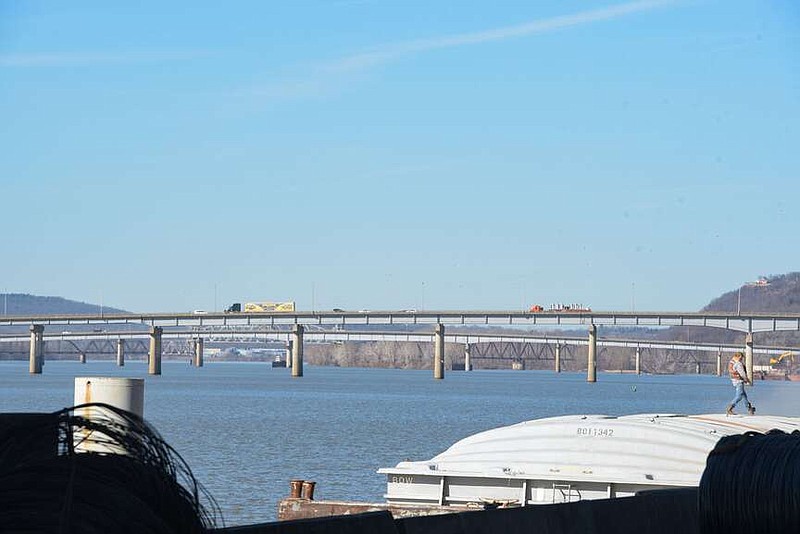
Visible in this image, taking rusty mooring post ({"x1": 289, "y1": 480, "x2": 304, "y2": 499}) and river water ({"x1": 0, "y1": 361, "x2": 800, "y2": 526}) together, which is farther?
river water ({"x1": 0, "y1": 361, "x2": 800, "y2": 526})

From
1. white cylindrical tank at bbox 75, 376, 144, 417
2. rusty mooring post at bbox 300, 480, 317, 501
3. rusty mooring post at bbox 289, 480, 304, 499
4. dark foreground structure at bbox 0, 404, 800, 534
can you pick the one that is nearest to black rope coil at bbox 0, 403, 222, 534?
dark foreground structure at bbox 0, 404, 800, 534

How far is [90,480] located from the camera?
5812 mm

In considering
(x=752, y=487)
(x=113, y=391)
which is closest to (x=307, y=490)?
(x=113, y=391)

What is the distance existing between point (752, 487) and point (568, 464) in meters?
18.3

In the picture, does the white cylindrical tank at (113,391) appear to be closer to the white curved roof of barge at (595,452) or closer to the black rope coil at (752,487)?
the black rope coil at (752,487)

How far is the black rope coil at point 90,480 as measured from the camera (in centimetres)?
562

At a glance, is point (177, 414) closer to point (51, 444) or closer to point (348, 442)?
point (348, 442)

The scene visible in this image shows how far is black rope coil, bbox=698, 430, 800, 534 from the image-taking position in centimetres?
891

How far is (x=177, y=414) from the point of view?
90.5m

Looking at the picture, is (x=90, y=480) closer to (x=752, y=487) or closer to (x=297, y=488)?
(x=752, y=487)

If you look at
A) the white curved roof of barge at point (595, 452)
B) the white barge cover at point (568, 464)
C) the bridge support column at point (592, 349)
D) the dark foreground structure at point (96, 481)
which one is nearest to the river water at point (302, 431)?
the white barge cover at point (568, 464)

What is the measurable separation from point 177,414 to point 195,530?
85.7 m

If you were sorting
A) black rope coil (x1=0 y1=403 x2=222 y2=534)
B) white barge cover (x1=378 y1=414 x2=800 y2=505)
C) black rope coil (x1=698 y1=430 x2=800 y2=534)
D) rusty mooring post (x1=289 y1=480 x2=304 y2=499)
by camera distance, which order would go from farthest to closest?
1. rusty mooring post (x1=289 y1=480 x2=304 y2=499)
2. white barge cover (x1=378 y1=414 x2=800 y2=505)
3. black rope coil (x1=698 y1=430 x2=800 y2=534)
4. black rope coil (x1=0 y1=403 x2=222 y2=534)

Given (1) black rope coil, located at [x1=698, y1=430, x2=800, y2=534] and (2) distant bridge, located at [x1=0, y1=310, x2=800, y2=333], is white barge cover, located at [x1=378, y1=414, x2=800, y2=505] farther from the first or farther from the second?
(2) distant bridge, located at [x1=0, y1=310, x2=800, y2=333]
